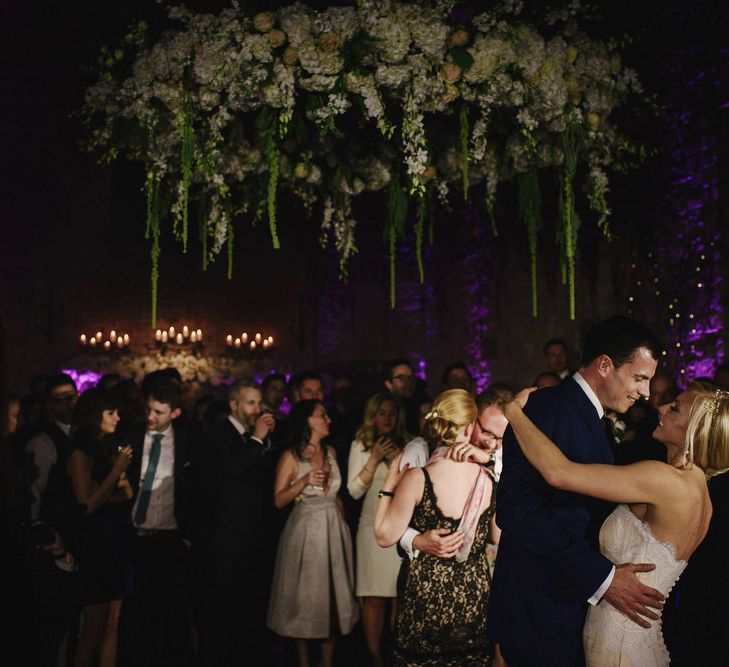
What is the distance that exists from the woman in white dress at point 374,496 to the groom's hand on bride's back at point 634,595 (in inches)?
97.3

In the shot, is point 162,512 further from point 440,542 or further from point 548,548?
point 548,548

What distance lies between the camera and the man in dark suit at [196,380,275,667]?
15.8 feet

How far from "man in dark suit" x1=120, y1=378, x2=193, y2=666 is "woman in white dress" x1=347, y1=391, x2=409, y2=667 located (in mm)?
990

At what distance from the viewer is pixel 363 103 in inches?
130

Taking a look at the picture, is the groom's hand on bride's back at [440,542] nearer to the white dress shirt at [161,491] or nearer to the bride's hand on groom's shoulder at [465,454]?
the bride's hand on groom's shoulder at [465,454]

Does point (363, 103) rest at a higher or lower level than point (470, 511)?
higher

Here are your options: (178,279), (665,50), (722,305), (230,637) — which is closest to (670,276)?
(722,305)

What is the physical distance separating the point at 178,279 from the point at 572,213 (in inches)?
463

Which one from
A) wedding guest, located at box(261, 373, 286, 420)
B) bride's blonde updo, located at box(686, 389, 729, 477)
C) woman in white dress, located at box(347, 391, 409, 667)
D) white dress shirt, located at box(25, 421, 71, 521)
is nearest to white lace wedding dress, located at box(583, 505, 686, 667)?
bride's blonde updo, located at box(686, 389, 729, 477)

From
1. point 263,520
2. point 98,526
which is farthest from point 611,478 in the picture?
point 263,520

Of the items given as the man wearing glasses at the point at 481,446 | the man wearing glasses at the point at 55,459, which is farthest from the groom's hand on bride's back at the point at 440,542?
the man wearing glasses at the point at 55,459

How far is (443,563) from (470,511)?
24 cm

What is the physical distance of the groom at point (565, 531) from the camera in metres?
2.38

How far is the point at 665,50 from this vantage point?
20.7 feet
